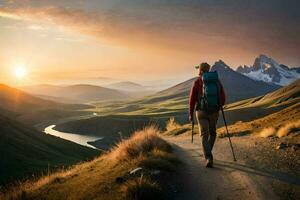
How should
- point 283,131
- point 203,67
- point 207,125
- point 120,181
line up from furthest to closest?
point 283,131 < point 203,67 < point 207,125 < point 120,181

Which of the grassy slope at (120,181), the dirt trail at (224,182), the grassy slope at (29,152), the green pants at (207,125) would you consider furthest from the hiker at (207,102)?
the grassy slope at (29,152)

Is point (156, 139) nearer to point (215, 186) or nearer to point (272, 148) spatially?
point (272, 148)

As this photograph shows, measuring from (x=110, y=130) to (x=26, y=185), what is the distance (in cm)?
17114

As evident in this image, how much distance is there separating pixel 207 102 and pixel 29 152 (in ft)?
304

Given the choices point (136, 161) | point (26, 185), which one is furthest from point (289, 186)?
point (26, 185)

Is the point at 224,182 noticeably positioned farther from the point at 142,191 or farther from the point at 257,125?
the point at 257,125

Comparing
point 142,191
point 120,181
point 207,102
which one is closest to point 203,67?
point 207,102

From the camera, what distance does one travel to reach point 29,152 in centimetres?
9794

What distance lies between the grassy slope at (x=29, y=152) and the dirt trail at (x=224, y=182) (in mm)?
58527

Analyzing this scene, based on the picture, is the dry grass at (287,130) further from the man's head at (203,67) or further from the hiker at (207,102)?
the man's head at (203,67)

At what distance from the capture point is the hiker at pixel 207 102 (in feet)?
41.9

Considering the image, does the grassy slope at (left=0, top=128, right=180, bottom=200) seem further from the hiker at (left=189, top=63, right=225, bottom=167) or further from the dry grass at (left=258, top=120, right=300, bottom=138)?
the dry grass at (left=258, top=120, right=300, bottom=138)

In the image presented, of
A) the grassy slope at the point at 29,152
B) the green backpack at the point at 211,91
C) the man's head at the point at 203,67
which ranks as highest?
the man's head at the point at 203,67

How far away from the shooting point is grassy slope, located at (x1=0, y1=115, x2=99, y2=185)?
255ft
